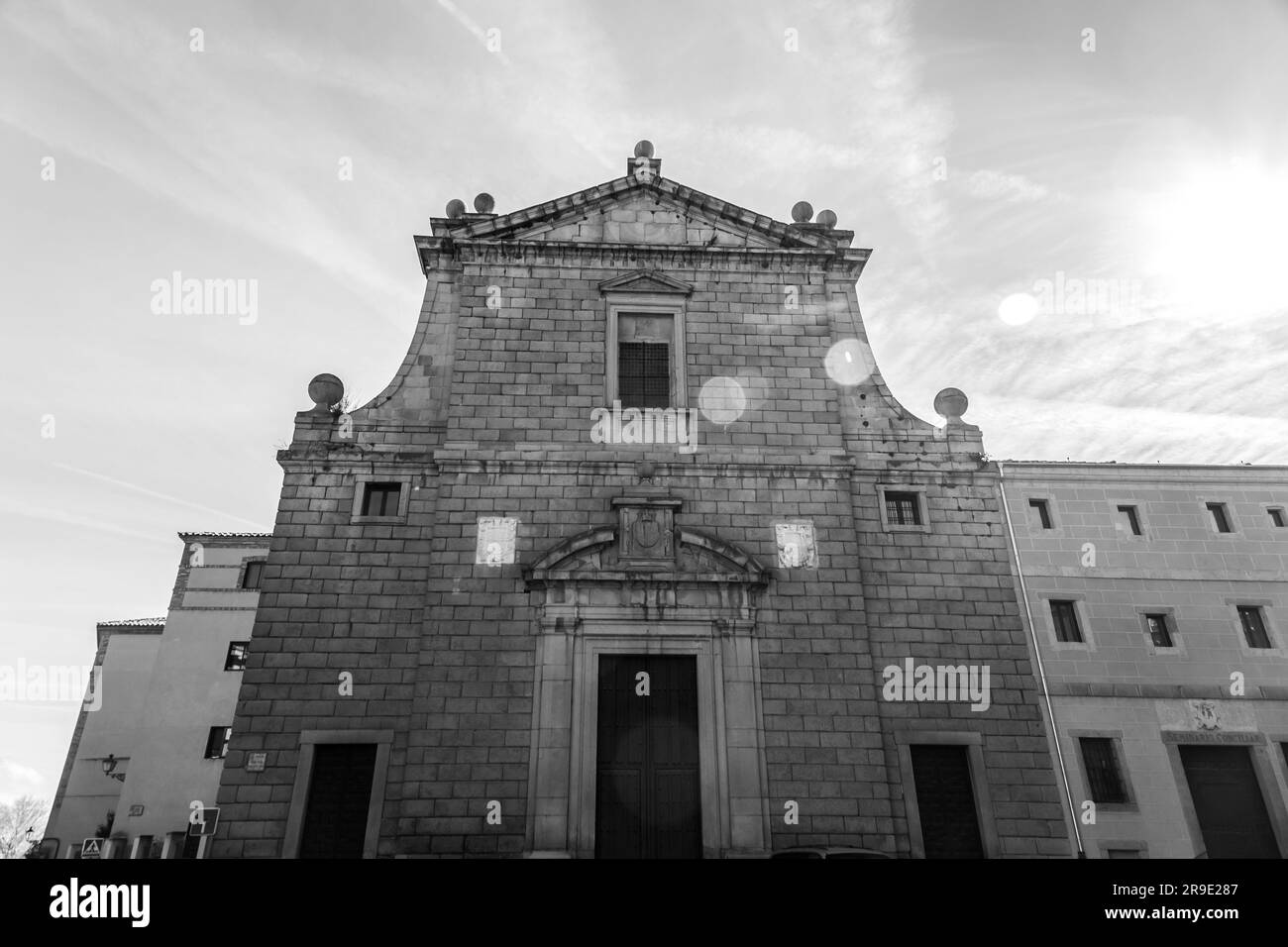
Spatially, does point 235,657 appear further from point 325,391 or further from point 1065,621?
point 1065,621

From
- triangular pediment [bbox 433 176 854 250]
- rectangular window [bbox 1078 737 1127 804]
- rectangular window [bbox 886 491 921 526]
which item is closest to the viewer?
rectangular window [bbox 886 491 921 526]

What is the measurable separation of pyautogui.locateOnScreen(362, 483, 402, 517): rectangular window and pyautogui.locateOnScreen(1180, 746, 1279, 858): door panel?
19.6m

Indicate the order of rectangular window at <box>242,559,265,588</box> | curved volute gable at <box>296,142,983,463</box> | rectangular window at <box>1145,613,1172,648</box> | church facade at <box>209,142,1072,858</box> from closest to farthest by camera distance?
church facade at <box>209,142,1072,858</box> → curved volute gable at <box>296,142,983,463</box> → rectangular window at <box>1145,613,1172,648</box> → rectangular window at <box>242,559,265,588</box>

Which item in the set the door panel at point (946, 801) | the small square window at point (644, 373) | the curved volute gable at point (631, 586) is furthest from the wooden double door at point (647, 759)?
the small square window at point (644, 373)

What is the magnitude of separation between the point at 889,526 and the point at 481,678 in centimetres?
844

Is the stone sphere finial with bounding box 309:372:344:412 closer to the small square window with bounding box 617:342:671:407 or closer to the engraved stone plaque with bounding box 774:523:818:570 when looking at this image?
the small square window with bounding box 617:342:671:407

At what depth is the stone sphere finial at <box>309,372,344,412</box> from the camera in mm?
16406

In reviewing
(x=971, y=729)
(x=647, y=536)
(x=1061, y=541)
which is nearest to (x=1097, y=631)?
(x=1061, y=541)

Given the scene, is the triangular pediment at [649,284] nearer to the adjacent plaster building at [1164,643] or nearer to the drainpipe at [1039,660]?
the drainpipe at [1039,660]

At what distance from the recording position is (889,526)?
1579 cm

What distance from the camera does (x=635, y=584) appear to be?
575 inches

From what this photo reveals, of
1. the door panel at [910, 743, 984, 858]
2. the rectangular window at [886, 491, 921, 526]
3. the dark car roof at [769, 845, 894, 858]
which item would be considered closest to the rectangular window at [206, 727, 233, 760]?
the dark car roof at [769, 845, 894, 858]

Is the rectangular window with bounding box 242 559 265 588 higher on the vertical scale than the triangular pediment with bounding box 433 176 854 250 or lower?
lower
